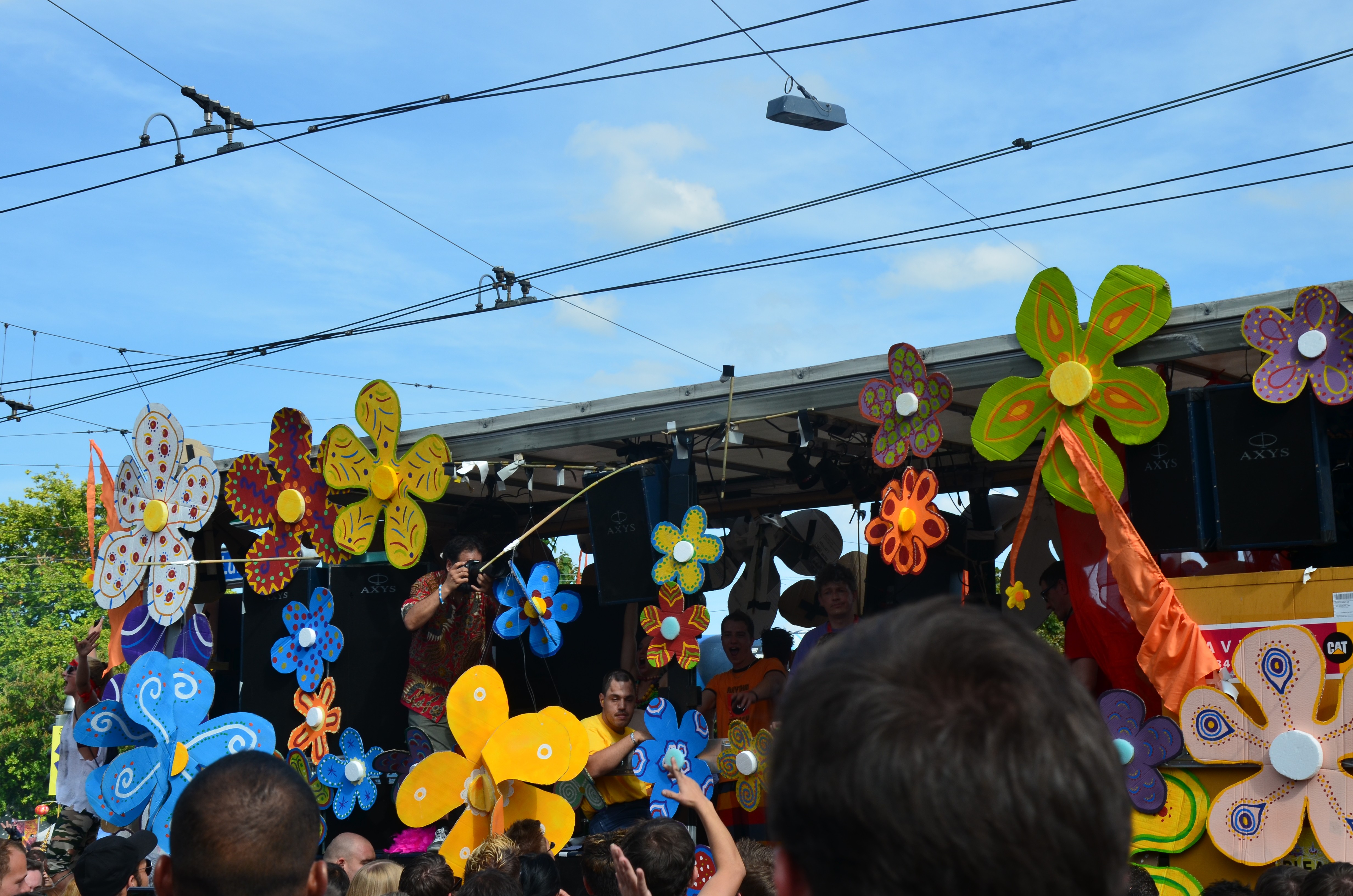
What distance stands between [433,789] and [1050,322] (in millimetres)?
4059

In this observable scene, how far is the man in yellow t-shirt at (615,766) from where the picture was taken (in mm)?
6719

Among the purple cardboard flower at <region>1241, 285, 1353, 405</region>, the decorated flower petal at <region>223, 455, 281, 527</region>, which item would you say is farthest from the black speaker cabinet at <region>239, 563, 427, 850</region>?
the purple cardboard flower at <region>1241, 285, 1353, 405</region>

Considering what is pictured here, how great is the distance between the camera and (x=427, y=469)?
737 centimetres

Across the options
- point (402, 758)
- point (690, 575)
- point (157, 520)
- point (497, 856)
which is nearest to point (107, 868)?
point (497, 856)

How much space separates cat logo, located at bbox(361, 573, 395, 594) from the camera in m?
8.11

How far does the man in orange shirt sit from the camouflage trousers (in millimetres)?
4431

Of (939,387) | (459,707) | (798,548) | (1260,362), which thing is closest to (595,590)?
(798,548)

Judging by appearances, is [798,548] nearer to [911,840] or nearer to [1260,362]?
[1260,362]

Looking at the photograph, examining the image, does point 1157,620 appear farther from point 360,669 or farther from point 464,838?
point 360,669

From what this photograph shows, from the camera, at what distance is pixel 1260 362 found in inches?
227

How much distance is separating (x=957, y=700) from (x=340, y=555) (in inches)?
287

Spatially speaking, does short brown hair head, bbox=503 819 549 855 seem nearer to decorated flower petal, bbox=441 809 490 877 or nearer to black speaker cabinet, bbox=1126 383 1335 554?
decorated flower petal, bbox=441 809 490 877

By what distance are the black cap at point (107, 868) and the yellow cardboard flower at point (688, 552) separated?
11.1ft

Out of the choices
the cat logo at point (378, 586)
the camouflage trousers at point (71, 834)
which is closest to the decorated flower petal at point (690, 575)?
the cat logo at point (378, 586)
